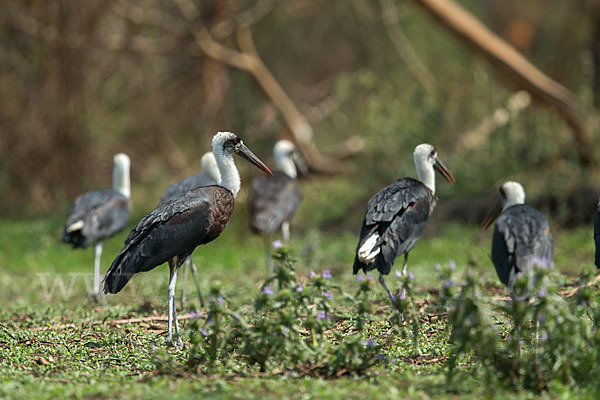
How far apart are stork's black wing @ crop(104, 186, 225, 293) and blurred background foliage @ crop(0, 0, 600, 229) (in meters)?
6.32

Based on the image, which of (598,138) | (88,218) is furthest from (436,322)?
(598,138)

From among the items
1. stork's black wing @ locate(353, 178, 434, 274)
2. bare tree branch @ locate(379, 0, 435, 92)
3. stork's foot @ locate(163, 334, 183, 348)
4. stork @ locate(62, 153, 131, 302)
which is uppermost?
bare tree branch @ locate(379, 0, 435, 92)

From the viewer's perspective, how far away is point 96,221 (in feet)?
26.6

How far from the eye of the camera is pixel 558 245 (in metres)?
10.1

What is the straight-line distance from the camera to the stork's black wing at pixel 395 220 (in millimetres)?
5949

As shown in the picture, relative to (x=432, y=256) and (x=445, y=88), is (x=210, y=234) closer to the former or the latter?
(x=432, y=256)

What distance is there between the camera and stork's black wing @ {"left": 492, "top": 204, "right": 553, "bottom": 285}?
5434 millimetres

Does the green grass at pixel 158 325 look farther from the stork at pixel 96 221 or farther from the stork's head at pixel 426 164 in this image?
the stork's head at pixel 426 164

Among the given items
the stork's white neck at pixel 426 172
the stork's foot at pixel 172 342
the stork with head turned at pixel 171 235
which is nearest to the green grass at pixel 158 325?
the stork's foot at pixel 172 342

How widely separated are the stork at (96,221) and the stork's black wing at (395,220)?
3.02 m

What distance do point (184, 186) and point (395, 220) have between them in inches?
88.0

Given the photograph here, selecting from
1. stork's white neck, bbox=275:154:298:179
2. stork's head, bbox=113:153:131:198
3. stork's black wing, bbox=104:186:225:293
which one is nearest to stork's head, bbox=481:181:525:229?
stork's black wing, bbox=104:186:225:293

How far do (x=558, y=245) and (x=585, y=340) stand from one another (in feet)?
20.6

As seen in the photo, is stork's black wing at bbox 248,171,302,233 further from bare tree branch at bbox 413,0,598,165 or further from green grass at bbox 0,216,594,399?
bare tree branch at bbox 413,0,598,165
